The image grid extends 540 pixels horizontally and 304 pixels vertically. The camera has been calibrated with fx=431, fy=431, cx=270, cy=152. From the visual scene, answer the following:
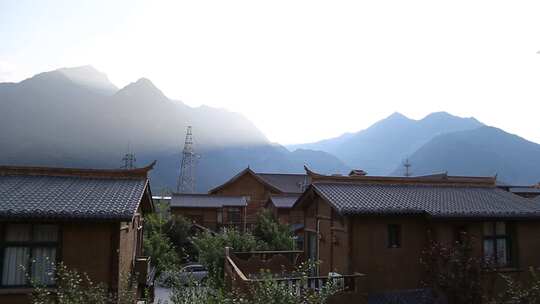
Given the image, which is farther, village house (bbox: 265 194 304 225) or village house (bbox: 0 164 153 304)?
village house (bbox: 265 194 304 225)

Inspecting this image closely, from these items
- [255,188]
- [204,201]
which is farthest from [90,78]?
[204,201]

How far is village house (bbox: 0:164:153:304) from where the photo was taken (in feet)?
35.6

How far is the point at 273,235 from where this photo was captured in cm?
2836

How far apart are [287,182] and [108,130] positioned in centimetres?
8099

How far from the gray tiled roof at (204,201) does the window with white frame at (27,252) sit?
28234 mm

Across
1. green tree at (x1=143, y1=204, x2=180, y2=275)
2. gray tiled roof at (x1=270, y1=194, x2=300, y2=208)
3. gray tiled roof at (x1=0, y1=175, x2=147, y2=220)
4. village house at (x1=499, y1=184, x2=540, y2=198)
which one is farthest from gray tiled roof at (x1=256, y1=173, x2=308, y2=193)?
gray tiled roof at (x1=0, y1=175, x2=147, y2=220)

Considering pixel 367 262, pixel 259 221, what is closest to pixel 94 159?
pixel 259 221

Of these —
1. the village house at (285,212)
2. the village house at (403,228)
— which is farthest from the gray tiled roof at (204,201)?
the village house at (403,228)

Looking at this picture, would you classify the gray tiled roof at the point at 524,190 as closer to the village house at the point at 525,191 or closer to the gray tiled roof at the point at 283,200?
the village house at the point at 525,191

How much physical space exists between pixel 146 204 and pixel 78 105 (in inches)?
4532

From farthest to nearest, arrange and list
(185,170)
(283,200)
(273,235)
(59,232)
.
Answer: (185,170)
(283,200)
(273,235)
(59,232)

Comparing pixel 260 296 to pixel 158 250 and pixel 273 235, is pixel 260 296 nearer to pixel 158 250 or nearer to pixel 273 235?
pixel 158 250

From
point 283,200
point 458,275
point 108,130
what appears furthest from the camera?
point 108,130

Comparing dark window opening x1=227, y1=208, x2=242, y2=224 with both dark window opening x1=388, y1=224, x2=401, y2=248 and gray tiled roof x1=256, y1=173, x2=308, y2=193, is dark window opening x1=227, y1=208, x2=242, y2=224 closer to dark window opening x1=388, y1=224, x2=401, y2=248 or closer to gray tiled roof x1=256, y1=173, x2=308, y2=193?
gray tiled roof x1=256, y1=173, x2=308, y2=193
